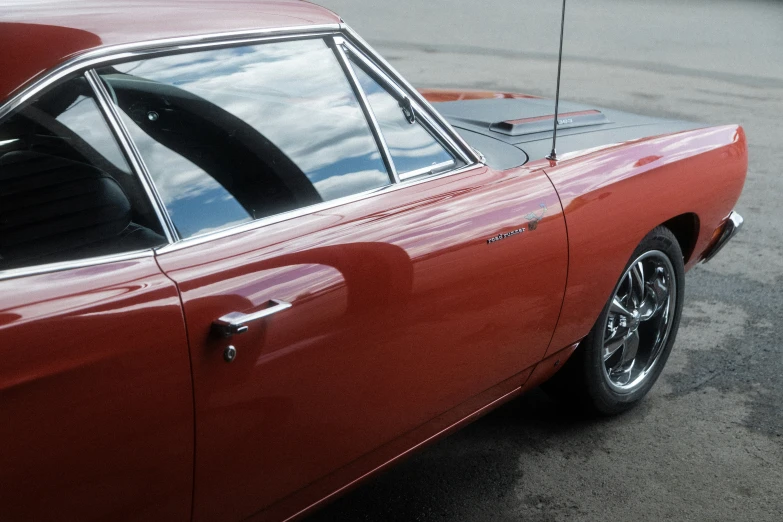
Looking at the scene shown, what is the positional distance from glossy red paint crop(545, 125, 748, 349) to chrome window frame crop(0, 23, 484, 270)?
36 centimetres

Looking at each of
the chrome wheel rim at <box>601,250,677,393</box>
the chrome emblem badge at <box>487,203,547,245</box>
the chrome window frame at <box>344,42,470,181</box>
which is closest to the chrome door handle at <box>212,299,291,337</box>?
the chrome window frame at <box>344,42,470,181</box>

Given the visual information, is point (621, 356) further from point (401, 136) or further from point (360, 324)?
point (360, 324)

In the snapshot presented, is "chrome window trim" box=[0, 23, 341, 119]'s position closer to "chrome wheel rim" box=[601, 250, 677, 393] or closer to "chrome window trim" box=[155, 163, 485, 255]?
"chrome window trim" box=[155, 163, 485, 255]

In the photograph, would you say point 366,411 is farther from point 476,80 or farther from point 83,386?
point 476,80

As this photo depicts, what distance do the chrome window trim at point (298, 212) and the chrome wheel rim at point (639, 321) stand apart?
3.12 feet

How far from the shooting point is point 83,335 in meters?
1.65

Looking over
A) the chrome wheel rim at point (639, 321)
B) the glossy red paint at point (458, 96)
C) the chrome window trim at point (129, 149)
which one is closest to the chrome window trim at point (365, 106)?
the chrome window trim at point (129, 149)

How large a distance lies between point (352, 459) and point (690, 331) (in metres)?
2.39

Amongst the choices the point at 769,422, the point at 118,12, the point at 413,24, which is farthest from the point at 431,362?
the point at 413,24

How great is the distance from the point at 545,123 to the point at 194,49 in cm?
151

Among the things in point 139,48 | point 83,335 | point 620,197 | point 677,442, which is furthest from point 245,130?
point 677,442

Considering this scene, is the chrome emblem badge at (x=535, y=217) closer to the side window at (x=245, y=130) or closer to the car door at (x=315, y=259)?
the car door at (x=315, y=259)

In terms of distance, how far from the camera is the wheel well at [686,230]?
11.0 feet

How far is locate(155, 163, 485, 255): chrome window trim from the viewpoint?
1.91 meters
